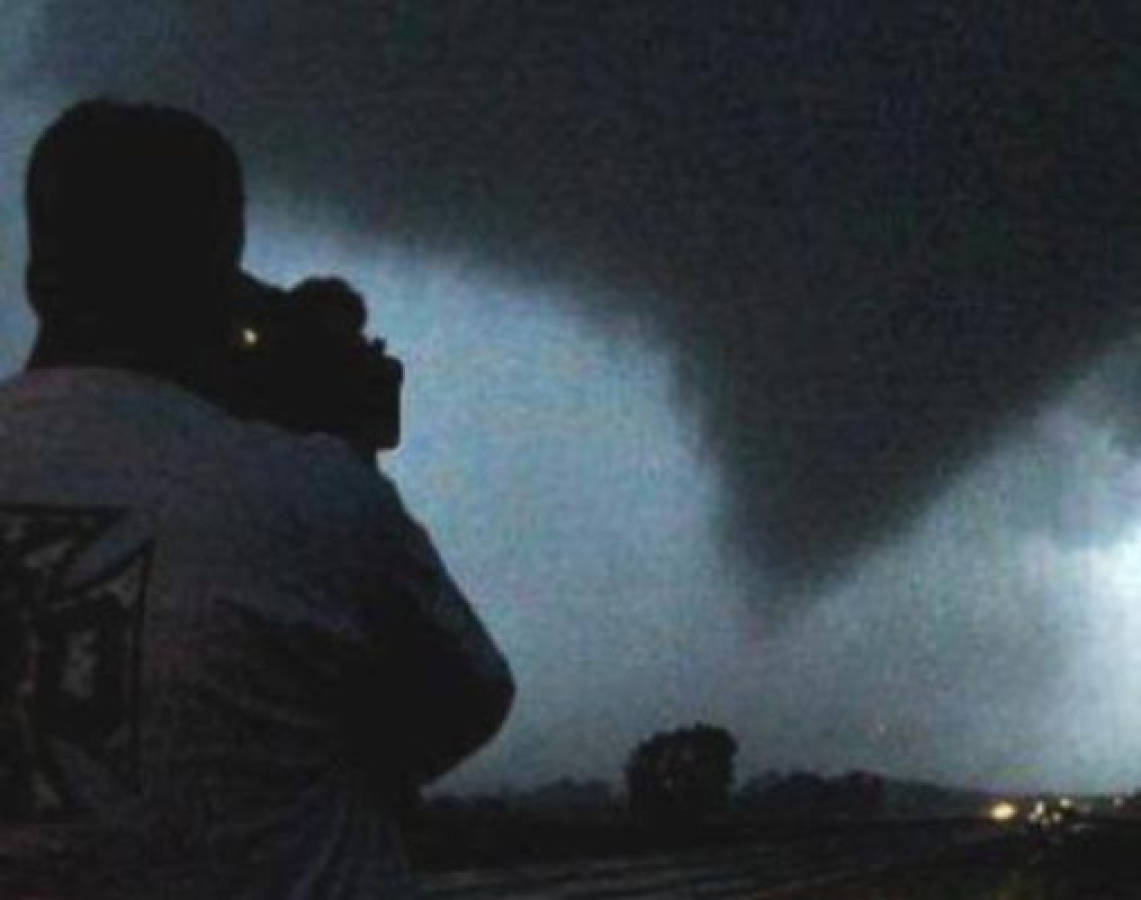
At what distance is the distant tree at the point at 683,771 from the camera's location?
394 ft

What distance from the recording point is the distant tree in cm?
12006

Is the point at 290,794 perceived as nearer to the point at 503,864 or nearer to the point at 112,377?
the point at 112,377

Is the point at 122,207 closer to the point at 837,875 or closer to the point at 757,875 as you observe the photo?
the point at 757,875

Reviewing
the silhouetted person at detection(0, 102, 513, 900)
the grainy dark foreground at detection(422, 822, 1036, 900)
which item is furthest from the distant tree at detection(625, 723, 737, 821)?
the silhouetted person at detection(0, 102, 513, 900)

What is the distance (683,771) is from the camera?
4749 inches

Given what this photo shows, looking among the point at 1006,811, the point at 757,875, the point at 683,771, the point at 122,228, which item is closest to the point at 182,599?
the point at 122,228

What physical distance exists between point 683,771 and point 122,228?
394 feet

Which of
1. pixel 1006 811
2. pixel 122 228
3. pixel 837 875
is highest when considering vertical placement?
pixel 1006 811

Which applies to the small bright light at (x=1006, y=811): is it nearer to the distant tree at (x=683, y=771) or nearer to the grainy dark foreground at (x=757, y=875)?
the distant tree at (x=683, y=771)

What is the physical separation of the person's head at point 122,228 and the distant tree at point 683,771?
119 m

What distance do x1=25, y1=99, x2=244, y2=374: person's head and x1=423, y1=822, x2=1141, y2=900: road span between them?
2494 cm

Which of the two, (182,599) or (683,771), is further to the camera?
(683,771)

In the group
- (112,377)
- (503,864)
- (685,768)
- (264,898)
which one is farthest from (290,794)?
(685,768)

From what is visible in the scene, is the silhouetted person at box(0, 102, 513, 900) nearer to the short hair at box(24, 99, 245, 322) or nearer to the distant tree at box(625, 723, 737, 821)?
the short hair at box(24, 99, 245, 322)
